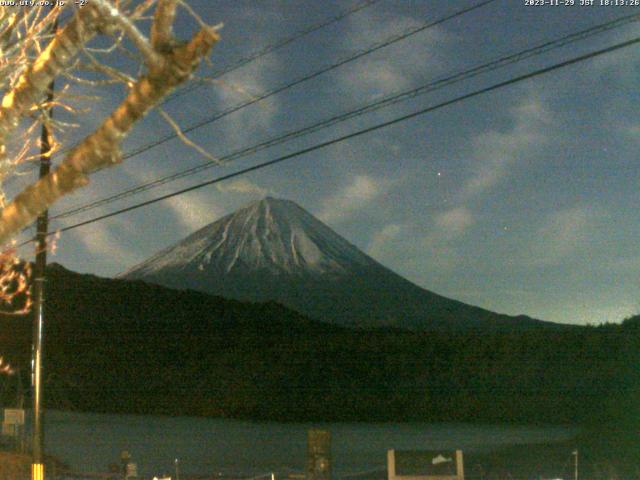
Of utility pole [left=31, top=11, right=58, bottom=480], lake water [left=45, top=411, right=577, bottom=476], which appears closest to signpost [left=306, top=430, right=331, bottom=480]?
utility pole [left=31, top=11, right=58, bottom=480]

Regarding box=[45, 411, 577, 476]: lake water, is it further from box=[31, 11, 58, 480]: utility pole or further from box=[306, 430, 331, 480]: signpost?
box=[306, 430, 331, 480]: signpost

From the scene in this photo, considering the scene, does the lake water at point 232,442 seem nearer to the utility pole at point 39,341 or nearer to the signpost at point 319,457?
the utility pole at point 39,341

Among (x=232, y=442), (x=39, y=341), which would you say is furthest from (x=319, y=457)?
(x=232, y=442)

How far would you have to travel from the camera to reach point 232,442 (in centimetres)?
5500

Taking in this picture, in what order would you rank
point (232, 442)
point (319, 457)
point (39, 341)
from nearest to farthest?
1. point (319, 457)
2. point (39, 341)
3. point (232, 442)

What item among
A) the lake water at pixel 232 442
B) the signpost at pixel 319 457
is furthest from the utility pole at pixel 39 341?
the lake water at pixel 232 442

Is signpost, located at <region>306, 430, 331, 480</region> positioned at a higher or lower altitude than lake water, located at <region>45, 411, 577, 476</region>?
higher

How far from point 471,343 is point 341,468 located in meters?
65.2

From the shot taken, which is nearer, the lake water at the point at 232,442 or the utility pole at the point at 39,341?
the utility pole at the point at 39,341

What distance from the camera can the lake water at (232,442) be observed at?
37562 mm

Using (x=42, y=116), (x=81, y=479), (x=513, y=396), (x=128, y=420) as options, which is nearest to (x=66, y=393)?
(x=128, y=420)

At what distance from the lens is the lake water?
37562 millimetres

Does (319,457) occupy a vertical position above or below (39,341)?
below

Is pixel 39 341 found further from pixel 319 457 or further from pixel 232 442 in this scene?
pixel 232 442
